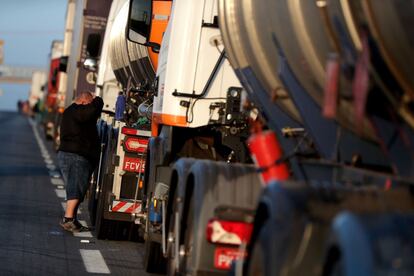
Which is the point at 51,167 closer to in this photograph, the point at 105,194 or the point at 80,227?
the point at 80,227

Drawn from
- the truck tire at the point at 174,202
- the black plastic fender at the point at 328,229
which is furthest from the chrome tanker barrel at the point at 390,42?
the truck tire at the point at 174,202

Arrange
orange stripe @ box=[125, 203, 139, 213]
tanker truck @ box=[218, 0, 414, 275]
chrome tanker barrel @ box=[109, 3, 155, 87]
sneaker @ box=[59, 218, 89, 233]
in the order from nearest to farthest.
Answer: tanker truck @ box=[218, 0, 414, 275], orange stripe @ box=[125, 203, 139, 213], sneaker @ box=[59, 218, 89, 233], chrome tanker barrel @ box=[109, 3, 155, 87]

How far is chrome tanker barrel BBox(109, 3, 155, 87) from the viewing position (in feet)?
52.3

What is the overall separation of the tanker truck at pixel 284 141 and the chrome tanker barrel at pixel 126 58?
11.8ft

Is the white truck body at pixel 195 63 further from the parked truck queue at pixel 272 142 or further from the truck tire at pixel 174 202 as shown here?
the truck tire at pixel 174 202

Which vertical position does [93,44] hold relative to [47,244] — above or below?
above

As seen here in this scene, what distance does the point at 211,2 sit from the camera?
11.3 metres

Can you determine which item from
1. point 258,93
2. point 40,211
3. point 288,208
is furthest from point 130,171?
point 288,208

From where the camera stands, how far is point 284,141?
8.53m

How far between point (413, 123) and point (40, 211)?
12366 millimetres

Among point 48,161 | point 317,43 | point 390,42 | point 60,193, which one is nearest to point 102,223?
point 60,193

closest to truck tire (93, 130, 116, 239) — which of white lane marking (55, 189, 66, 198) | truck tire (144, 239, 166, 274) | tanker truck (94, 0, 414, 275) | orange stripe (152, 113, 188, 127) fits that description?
tanker truck (94, 0, 414, 275)

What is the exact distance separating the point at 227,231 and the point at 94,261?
14.7ft

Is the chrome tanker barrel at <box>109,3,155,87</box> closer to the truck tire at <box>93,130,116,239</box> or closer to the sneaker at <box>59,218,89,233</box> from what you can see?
the truck tire at <box>93,130,116,239</box>
